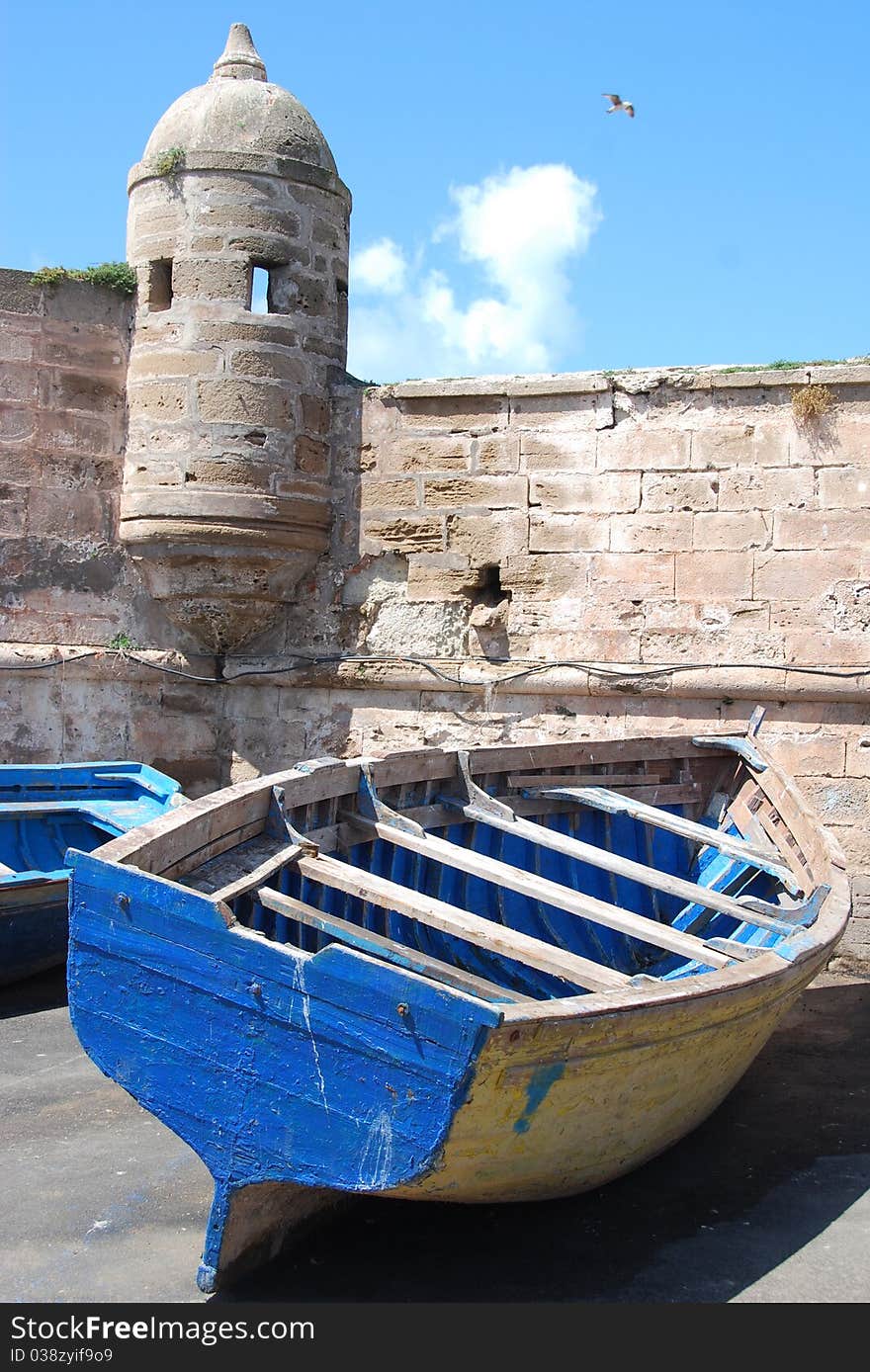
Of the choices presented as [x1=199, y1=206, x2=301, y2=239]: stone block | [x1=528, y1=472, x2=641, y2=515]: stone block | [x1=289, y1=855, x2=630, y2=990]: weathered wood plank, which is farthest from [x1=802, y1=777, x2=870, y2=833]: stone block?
[x1=199, y1=206, x2=301, y2=239]: stone block

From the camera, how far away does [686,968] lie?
5.31 metres

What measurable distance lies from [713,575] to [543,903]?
3016 mm

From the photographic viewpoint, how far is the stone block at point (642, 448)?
8.33 meters

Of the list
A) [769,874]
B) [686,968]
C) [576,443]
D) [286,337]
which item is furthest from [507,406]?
[686,968]

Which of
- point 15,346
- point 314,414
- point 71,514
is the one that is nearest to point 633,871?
point 314,414

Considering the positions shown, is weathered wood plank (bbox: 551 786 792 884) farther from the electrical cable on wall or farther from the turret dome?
the turret dome

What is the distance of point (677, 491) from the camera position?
8.34m

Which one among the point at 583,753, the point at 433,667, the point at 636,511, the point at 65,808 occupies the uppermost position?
the point at 636,511

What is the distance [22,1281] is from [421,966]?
1.36 meters

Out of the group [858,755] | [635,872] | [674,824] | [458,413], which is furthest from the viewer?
[458,413]

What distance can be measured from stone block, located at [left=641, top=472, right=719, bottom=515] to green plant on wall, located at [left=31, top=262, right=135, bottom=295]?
11.9ft

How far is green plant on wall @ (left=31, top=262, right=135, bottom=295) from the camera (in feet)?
29.9

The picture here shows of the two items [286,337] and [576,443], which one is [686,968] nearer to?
[576,443]

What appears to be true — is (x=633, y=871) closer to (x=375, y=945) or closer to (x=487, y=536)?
(x=375, y=945)
